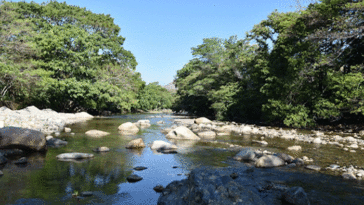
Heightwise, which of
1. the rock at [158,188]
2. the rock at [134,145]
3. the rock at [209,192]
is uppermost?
the rock at [209,192]

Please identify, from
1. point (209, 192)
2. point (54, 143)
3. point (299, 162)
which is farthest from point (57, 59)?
point (209, 192)

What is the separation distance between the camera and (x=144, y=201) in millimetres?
3994

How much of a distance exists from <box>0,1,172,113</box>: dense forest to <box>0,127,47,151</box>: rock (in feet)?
39.5

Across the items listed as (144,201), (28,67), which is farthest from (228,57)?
(144,201)

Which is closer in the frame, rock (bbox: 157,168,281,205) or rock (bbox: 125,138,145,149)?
rock (bbox: 157,168,281,205)

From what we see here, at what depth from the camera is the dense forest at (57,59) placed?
1854 centimetres

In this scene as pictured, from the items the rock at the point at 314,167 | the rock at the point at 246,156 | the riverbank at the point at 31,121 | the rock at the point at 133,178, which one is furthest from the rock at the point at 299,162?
the riverbank at the point at 31,121

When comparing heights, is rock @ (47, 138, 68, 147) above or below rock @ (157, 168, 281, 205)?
below

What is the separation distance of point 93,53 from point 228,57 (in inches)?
598

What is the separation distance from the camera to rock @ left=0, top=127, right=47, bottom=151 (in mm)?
7004

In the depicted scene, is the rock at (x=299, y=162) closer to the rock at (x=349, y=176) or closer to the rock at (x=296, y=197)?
the rock at (x=349, y=176)

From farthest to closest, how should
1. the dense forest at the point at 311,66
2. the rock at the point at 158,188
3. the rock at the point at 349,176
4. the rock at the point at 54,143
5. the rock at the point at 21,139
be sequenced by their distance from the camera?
1. the dense forest at the point at 311,66
2. the rock at the point at 54,143
3. the rock at the point at 21,139
4. the rock at the point at 349,176
5. the rock at the point at 158,188

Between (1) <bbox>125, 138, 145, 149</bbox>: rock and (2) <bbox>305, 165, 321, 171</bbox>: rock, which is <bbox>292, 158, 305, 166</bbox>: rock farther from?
(1) <bbox>125, 138, 145, 149</bbox>: rock

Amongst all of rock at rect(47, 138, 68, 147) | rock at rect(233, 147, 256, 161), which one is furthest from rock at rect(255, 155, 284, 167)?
rock at rect(47, 138, 68, 147)
